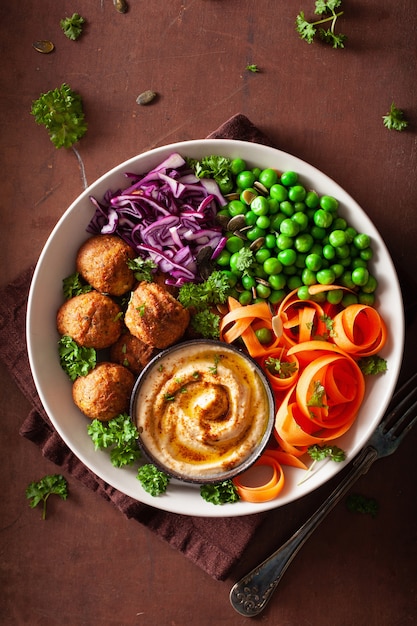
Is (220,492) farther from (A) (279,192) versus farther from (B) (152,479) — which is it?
(A) (279,192)

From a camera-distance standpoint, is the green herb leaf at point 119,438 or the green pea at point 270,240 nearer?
the green herb leaf at point 119,438

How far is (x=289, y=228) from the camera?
4121 millimetres

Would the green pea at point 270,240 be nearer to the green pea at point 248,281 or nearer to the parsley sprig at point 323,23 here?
the green pea at point 248,281

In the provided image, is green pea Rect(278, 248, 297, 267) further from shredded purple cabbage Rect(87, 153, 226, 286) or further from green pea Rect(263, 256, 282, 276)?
shredded purple cabbage Rect(87, 153, 226, 286)

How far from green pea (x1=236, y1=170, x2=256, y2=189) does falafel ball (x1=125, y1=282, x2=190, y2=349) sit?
0.94 m

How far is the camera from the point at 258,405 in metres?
4.14

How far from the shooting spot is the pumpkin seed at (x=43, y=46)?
15.0 feet

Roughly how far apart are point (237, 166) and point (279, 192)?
0.36 metres

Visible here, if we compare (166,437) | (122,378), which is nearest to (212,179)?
(122,378)

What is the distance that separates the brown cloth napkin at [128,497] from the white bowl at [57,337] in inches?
11.7

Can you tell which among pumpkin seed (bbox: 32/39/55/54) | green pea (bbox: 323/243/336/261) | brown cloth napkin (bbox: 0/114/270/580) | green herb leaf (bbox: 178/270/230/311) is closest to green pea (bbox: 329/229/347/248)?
green pea (bbox: 323/243/336/261)

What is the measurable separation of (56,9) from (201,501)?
3.85 meters

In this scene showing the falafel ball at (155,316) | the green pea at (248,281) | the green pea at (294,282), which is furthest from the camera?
the green pea at (294,282)

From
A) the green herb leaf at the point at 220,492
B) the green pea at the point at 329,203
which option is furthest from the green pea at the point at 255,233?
the green herb leaf at the point at 220,492
